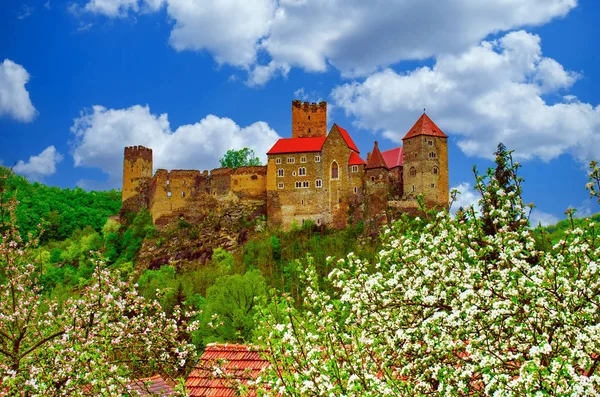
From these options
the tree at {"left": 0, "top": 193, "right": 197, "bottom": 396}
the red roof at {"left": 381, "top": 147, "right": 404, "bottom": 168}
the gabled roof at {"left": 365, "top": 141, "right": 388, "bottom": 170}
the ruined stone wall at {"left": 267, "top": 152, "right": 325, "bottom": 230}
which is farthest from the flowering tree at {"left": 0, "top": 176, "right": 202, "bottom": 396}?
the ruined stone wall at {"left": 267, "top": 152, "right": 325, "bottom": 230}

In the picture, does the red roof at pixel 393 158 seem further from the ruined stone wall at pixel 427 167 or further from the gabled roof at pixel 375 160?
the ruined stone wall at pixel 427 167

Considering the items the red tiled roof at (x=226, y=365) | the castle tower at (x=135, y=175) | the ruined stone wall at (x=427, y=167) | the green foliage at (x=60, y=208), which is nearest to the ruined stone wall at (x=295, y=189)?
the ruined stone wall at (x=427, y=167)

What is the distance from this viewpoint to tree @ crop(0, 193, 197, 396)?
9.56m

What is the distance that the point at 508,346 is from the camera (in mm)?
8094

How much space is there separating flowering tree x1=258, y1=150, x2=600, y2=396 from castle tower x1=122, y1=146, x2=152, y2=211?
200 feet

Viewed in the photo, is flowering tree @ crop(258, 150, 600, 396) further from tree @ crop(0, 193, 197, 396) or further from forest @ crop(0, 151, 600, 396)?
tree @ crop(0, 193, 197, 396)

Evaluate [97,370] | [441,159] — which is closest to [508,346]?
[97,370]

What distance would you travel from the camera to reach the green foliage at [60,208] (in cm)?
8462

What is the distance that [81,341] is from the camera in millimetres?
10922

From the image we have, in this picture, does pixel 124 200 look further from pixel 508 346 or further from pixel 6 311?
pixel 508 346

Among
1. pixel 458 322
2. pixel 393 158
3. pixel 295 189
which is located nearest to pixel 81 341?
pixel 458 322

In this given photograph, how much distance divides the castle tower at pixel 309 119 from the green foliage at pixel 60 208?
3256cm

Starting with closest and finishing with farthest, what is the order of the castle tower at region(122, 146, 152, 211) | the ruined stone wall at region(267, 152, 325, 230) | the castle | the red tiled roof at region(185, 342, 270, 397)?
the red tiled roof at region(185, 342, 270, 397), the castle, the ruined stone wall at region(267, 152, 325, 230), the castle tower at region(122, 146, 152, 211)

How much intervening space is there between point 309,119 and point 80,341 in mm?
54036
